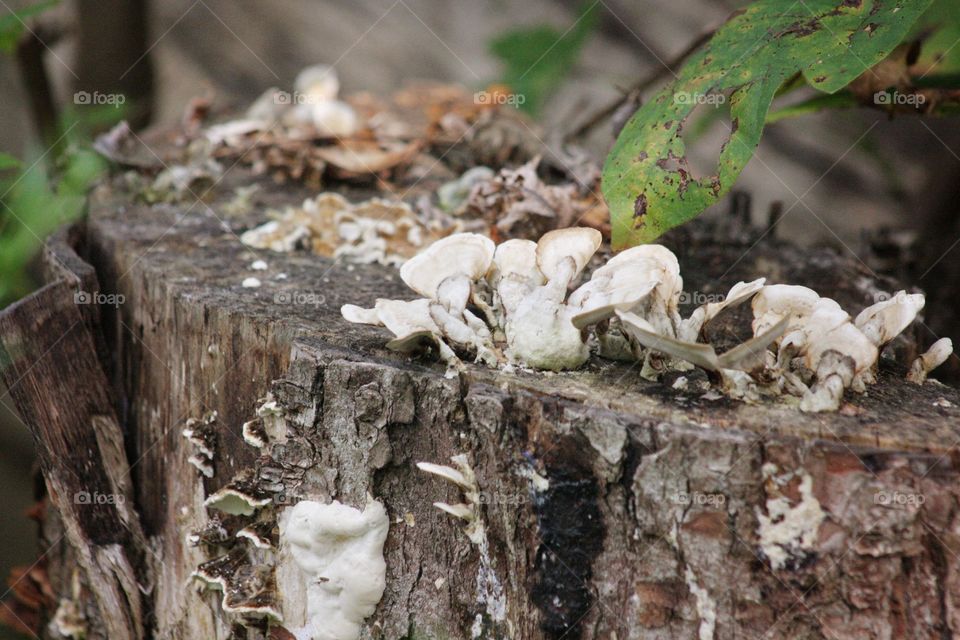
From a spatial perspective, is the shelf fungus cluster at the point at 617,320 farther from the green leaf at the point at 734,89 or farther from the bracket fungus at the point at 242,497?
the bracket fungus at the point at 242,497

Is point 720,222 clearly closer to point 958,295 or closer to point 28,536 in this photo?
point 958,295

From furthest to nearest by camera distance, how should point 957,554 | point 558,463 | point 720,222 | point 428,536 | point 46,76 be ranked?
1. point 46,76
2. point 720,222
3. point 428,536
4. point 558,463
5. point 957,554

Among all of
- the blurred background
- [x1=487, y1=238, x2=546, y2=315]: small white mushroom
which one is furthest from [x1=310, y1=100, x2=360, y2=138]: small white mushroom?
[x1=487, y1=238, x2=546, y2=315]: small white mushroom

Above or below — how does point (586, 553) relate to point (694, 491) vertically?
below

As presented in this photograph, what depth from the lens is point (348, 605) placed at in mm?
1813

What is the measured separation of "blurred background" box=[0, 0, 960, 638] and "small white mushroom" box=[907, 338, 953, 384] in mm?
2018

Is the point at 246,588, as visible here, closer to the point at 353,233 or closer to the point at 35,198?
the point at 353,233

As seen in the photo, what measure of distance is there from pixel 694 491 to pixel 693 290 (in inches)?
39.0

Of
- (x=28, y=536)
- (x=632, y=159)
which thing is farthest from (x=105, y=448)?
(x=28, y=536)

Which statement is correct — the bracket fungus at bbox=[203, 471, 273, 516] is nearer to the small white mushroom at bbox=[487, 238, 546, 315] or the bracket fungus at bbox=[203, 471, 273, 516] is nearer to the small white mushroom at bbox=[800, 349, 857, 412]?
the small white mushroom at bbox=[487, 238, 546, 315]

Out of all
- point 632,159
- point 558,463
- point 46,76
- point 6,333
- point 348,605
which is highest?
point 46,76

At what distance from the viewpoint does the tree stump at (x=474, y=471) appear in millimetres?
1473

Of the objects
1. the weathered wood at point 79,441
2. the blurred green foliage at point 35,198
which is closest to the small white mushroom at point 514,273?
the weathered wood at point 79,441

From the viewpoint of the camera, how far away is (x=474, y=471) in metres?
1.67
